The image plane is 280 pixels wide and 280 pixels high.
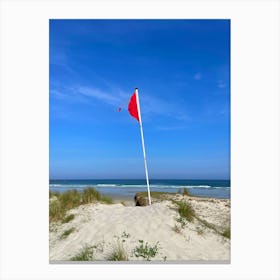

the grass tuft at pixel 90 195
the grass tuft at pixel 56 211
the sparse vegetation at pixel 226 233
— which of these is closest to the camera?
the sparse vegetation at pixel 226 233

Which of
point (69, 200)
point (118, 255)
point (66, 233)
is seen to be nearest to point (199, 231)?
point (118, 255)

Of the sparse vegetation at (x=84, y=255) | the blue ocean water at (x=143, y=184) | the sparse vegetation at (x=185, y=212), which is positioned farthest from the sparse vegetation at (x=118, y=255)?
the blue ocean water at (x=143, y=184)

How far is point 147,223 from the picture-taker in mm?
4492

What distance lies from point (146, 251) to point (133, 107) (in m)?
1.89

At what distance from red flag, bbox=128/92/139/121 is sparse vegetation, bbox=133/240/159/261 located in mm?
1666

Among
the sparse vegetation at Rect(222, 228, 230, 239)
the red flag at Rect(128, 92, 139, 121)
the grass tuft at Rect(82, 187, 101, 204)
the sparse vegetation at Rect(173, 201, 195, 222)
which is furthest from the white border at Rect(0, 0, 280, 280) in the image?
the grass tuft at Rect(82, 187, 101, 204)
